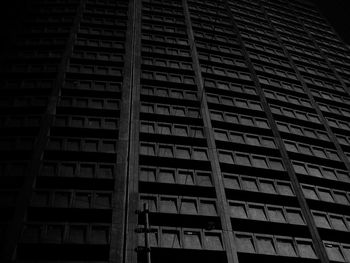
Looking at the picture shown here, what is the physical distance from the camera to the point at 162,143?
690 inches

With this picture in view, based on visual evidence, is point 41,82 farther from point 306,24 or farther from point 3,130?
point 306,24

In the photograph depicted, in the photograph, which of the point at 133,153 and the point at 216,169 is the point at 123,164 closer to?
the point at 133,153

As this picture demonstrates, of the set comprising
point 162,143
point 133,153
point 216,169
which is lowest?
point 216,169

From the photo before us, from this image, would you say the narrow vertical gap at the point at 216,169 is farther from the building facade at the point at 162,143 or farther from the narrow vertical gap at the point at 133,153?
the narrow vertical gap at the point at 133,153

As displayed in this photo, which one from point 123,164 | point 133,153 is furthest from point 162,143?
point 123,164

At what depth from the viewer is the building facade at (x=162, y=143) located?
1387 centimetres

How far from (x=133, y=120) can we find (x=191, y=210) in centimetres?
521

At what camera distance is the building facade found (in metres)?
13.9

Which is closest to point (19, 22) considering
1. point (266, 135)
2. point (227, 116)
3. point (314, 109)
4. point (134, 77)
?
point (134, 77)

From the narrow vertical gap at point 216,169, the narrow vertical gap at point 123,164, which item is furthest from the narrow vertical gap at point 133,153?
the narrow vertical gap at point 216,169

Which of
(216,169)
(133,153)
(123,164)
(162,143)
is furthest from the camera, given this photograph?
(162,143)

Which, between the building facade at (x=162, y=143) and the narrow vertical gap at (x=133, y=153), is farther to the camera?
the building facade at (x=162, y=143)

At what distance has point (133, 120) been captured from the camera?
59.1ft

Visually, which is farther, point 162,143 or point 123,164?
point 162,143
